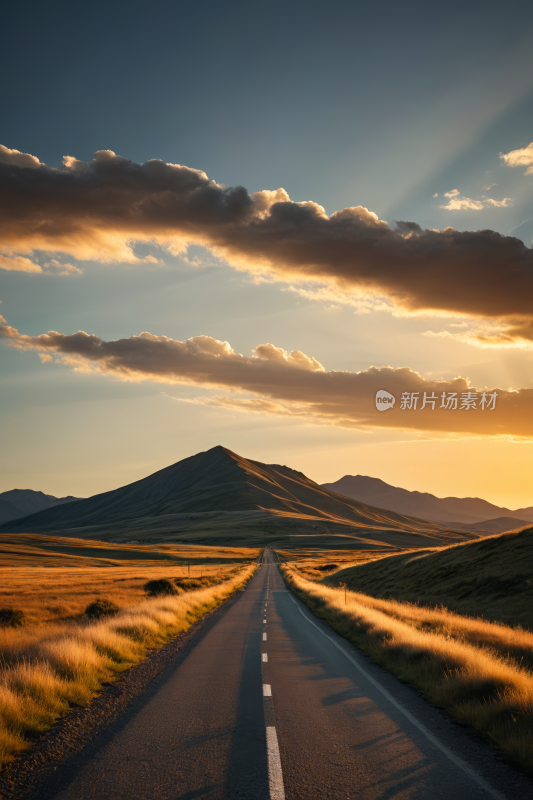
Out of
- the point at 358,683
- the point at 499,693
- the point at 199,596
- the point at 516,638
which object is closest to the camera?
the point at 499,693

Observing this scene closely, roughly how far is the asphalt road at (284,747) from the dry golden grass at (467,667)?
442 mm

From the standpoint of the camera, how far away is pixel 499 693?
890 cm

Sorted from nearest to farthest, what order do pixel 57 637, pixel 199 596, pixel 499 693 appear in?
pixel 499 693 < pixel 57 637 < pixel 199 596

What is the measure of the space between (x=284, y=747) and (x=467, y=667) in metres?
5.06

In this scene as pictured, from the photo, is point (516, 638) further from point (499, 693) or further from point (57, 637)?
point (57, 637)

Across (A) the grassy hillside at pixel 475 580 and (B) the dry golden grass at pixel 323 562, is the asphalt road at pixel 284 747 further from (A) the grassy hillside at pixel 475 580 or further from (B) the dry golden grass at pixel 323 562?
(B) the dry golden grass at pixel 323 562

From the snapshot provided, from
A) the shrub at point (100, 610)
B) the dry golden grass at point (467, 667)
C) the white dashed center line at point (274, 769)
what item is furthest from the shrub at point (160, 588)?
the white dashed center line at point (274, 769)

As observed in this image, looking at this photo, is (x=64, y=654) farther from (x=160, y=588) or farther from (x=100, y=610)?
(x=160, y=588)

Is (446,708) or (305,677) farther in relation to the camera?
(305,677)


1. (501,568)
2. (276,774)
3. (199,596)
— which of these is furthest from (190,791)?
(501,568)

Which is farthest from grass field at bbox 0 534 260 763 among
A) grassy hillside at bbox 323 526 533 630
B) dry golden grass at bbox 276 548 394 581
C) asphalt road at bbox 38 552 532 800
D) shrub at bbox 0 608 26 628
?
dry golden grass at bbox 276 548 394 581

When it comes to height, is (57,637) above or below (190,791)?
below

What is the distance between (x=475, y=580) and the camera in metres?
31.9

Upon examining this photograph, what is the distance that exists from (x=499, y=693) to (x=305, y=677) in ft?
15.9
